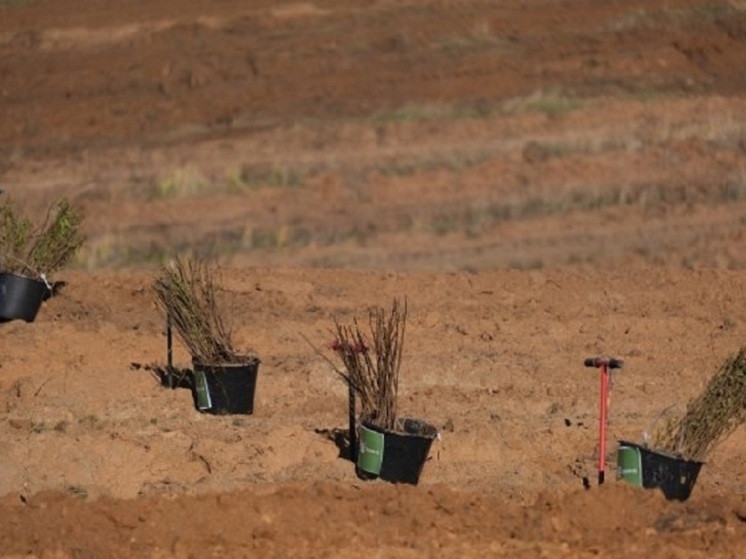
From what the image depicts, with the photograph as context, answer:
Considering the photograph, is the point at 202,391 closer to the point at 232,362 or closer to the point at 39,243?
the point at 232,362

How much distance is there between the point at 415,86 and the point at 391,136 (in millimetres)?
1140

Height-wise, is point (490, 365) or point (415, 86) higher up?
point (415, 86)

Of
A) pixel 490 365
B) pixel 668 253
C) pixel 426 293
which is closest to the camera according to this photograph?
pixel 490 365

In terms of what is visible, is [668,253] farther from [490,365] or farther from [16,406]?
[16,406]

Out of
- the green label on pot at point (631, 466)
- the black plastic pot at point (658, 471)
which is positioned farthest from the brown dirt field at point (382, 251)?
the green label on pot at point (631, 466)

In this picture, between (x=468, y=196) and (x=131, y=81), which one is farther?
(x=131, y=81)

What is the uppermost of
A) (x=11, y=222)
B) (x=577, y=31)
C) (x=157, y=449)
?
(x=577, y=31)

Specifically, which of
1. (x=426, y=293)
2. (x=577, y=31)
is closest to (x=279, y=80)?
(x=577, y=31)

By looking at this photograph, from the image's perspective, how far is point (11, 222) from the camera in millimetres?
13094

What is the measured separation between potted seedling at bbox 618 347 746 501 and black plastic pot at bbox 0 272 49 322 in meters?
4.75

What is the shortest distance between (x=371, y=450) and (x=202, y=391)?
5.37 ft

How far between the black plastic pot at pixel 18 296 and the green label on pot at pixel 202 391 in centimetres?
237

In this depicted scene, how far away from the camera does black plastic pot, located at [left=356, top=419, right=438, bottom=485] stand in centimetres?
962

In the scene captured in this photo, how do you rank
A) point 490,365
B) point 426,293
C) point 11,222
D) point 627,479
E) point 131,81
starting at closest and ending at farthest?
point 627,479 → point 490,365 → point 11,222 → point 426,293 → point 131,81
